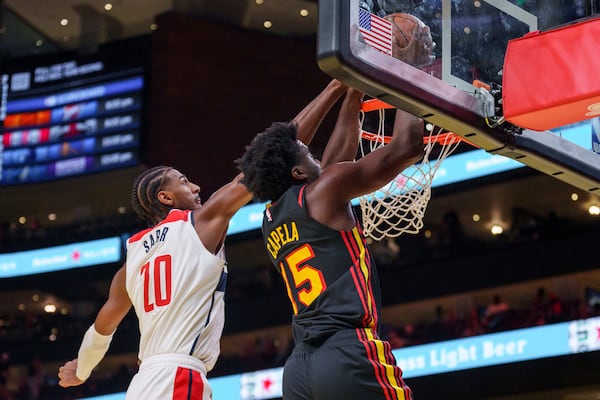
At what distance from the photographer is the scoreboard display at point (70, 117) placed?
58.2 ft

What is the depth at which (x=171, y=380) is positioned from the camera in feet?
14.3

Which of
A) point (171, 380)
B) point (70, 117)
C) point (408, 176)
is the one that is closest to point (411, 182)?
point (408, 176)

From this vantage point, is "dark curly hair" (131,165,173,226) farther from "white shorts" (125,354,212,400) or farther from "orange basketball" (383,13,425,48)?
"orange basketball" (383,13,425,48)

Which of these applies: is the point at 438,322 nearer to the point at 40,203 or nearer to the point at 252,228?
the point at 252,228

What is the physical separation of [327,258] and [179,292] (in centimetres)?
87

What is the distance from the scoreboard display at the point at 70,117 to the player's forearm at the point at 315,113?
12.8 metres

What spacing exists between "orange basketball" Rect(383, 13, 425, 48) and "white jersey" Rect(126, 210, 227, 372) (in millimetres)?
1219

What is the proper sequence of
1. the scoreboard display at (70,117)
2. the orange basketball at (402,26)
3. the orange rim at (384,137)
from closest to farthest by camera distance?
the orange basketball at (402,26)
the orange rim at (384,137)
the scoreboard display at (70,117)

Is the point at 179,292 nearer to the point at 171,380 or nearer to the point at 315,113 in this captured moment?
the point at 171,380

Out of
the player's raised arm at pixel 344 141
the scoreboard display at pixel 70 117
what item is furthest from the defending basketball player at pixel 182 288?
the scoreboard display at pixel 70 117

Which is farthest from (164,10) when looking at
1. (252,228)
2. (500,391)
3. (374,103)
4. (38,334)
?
(374,103)

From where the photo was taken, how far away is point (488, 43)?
4.57m

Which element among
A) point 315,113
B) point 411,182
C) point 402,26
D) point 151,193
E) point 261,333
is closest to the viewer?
point 402,26

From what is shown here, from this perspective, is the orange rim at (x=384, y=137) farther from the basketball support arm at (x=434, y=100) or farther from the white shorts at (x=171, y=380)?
the white shorts at (x=171, y=380)
